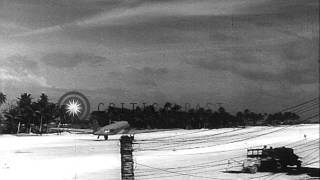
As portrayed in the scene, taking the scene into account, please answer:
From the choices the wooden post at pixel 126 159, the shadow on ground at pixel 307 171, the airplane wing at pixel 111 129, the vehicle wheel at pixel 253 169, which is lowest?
the shadow on ground at pixel 307 171

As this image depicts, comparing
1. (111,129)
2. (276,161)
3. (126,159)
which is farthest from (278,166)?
(111,129)

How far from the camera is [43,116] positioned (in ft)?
482

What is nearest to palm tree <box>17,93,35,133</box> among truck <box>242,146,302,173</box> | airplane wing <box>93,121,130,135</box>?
airplane wing <box>93,121,130,135</box>

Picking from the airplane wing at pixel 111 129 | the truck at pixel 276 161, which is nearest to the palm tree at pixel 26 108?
the airplane wing at pixel 111 129

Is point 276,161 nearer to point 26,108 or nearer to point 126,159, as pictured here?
point 126,159

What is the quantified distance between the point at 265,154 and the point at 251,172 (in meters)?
5.40

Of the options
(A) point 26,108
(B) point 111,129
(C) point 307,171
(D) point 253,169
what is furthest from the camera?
(A) point 26,108

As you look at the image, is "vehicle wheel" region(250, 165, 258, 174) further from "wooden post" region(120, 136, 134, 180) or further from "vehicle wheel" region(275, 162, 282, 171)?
"wooden post" region(120, 136, 134, 180)

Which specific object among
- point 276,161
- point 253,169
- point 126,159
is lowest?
point 253,169

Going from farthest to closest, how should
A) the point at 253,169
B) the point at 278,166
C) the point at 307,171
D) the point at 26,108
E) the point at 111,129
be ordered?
the point at 26,108
the point at 111,129
the point at 278,166
the point at 307,171
the point at 253,169

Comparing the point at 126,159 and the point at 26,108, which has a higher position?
the point at 26,108

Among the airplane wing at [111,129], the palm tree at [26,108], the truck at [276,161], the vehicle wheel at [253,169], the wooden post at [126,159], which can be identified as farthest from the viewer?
the palm tree at [26,108]

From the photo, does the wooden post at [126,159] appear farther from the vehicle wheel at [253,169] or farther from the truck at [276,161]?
the truck at [276,161]

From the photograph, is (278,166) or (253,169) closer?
(253,169)
